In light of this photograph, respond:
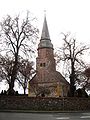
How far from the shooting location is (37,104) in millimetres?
37781

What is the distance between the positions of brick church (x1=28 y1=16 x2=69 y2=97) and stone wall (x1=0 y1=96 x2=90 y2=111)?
27.4m

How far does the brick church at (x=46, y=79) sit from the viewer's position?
69938 millimetres

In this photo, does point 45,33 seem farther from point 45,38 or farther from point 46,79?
point 46,79

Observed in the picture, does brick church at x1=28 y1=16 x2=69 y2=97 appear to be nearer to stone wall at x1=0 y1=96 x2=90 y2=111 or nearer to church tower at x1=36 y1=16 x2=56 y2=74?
church tower at x1=36 y1=16 x2=56 y2=74

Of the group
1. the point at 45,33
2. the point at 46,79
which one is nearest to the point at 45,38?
the point at 45,33

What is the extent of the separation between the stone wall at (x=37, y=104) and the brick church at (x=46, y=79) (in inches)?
1079

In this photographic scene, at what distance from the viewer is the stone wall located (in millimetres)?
37594

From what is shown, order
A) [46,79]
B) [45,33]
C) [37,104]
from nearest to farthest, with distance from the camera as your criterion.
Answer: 1. [37,104]
2. [46,79]
3. [45,33]

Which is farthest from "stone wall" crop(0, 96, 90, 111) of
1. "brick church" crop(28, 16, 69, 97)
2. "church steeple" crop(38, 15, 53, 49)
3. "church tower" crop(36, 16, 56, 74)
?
"church steeple" crop(38, 15, 53, 49)

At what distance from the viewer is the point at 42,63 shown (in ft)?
273

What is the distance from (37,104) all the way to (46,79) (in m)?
39.8

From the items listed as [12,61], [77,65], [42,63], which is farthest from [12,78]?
[42,63]

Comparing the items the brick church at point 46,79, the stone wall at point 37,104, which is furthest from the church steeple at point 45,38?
the stone wall at point 37,104

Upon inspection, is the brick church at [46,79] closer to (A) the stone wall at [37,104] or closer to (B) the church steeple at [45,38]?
(B) the church steeple at [45,38]
